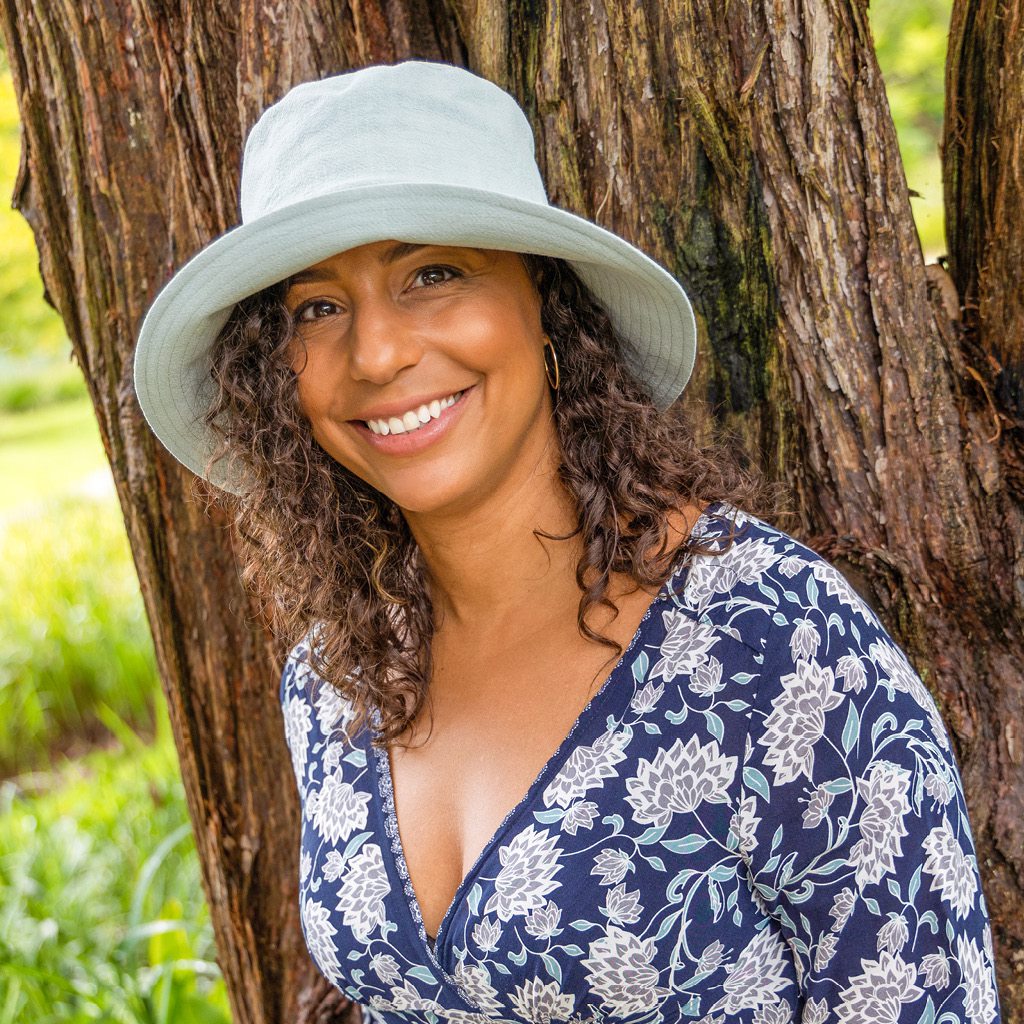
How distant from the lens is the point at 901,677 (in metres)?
1.49

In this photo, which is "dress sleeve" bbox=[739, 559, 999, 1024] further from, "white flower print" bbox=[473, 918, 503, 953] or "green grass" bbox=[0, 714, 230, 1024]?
"green grass" bbox=[0, 714, 230, 1024]

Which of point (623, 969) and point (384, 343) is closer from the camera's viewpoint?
point (623, 969)

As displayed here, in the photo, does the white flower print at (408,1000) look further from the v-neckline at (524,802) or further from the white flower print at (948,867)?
the white flower print at (948,867)

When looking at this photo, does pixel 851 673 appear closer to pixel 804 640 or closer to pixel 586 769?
pixel 804 640

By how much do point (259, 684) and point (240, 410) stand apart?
79cm

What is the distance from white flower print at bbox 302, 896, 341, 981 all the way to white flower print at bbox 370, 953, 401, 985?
82 mm

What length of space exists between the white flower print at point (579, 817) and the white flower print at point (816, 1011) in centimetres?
38

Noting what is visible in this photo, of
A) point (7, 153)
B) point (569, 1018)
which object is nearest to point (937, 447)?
point (569, 1018)

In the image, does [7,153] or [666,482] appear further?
[7,153]

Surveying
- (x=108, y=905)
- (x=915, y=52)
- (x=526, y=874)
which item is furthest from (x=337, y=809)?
(x=915, y=52)

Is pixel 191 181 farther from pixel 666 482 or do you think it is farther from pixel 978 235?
pixel 978 235

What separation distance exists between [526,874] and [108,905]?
3206mm

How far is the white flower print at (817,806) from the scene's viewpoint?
1448mm

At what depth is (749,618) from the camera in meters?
1.54
